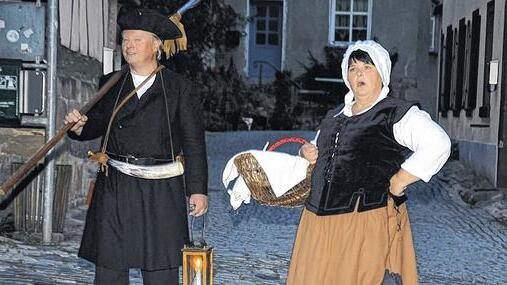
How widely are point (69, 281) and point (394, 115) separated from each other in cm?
293

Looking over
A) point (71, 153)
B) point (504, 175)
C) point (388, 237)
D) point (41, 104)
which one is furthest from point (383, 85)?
point (504, 175)

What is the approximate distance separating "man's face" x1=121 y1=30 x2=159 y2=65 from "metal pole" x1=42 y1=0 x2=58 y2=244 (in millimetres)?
3260

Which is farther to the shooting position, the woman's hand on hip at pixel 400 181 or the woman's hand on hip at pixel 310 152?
the woman's hand on hip at pixel 310 152

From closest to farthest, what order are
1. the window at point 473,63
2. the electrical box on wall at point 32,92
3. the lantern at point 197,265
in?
the lantern at point 197,265
the electrical box on wall at point 32,92
the window at point 473,63

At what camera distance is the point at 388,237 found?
12.5ft

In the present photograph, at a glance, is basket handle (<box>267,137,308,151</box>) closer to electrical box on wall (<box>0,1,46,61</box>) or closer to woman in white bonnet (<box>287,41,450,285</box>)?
woman in white bonnet (<box>287,41,450,285</box>)

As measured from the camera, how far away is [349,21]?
949 inches

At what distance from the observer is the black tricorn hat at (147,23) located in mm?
3986

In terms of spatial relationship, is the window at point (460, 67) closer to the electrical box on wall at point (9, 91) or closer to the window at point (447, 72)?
the window at point (447, 72)

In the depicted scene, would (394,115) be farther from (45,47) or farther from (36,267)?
(45,47)

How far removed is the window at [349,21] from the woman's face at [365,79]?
20.4 m

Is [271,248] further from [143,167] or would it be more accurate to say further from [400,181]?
[400,181]

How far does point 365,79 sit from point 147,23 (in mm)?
1052

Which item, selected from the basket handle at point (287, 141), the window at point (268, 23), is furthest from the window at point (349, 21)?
the basket handle at point (287, 141)
